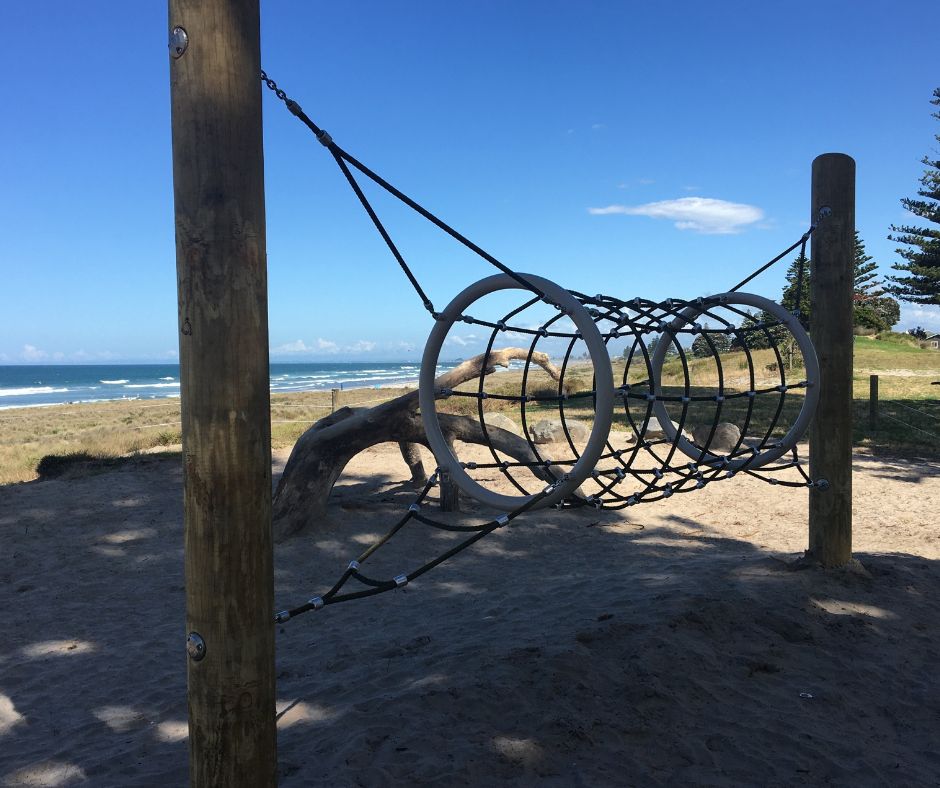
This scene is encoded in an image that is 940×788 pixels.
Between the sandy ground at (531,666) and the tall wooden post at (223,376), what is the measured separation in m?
0.77

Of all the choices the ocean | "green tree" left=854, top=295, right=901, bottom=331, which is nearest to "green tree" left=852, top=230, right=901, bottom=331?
"green tree" left=854, top=295, right=901, bottom=331

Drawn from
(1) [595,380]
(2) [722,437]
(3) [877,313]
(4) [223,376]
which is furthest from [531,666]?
(3) [877,313]

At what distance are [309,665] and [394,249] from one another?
7.56 feet

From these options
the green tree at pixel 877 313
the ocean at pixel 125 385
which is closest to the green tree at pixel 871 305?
the green tree at pixel 877 313

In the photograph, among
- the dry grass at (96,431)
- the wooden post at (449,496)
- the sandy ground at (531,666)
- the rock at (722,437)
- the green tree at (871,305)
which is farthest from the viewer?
the green tree at (871,305)

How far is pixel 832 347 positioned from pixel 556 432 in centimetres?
671

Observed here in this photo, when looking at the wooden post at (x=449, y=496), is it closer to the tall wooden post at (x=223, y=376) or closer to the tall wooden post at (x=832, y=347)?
the tall wooden post at (x=832, y=347)

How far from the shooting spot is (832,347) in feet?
13.3

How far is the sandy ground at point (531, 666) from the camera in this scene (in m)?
2.52

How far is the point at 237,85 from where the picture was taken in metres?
1.80

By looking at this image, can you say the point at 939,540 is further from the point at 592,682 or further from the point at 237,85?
the point at 237,85

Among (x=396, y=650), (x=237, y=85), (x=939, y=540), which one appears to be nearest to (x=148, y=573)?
(x=396, y=650)

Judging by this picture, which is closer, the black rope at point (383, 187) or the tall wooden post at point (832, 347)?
the black rope at point (383, 187)

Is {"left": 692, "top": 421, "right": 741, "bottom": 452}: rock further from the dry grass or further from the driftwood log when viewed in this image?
the dry grass
